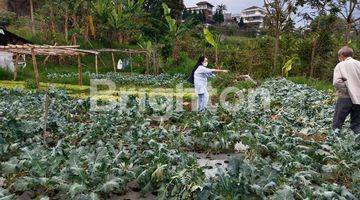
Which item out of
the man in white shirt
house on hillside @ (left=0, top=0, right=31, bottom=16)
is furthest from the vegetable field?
house on hillside @ (left=0, top=0, right=31, bottom=16)

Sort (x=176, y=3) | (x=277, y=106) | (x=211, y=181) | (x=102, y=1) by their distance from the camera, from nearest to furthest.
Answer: (x=211, y=181), (x=277, y=106), (x=102, y=1), (x=176, y=3)

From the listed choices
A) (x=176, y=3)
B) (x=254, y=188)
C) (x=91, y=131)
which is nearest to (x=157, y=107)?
(x=91, y=131)

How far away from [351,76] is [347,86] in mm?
186

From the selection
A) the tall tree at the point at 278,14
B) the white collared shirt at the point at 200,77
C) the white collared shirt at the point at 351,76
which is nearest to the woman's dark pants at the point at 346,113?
the white collared shirt at the point at 351,76

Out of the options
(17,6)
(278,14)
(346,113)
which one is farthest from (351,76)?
(17,6)

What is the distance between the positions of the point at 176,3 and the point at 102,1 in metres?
10.9

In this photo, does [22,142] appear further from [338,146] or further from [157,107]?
[338,146]

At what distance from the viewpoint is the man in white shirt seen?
6775 millimetres

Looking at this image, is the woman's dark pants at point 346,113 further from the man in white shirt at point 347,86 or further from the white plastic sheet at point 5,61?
the white plastic sheet at point 5,61

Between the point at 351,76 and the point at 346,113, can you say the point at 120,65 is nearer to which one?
the point at 346,113

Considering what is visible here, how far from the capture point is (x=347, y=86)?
6.80m

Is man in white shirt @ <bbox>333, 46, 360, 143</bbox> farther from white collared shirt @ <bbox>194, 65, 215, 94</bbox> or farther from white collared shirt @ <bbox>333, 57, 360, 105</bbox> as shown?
white collared shirt @ <bbox>194, 65, 215, 94</bbox>

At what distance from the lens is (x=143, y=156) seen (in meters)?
4.91

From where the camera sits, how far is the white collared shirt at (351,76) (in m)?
6.76
